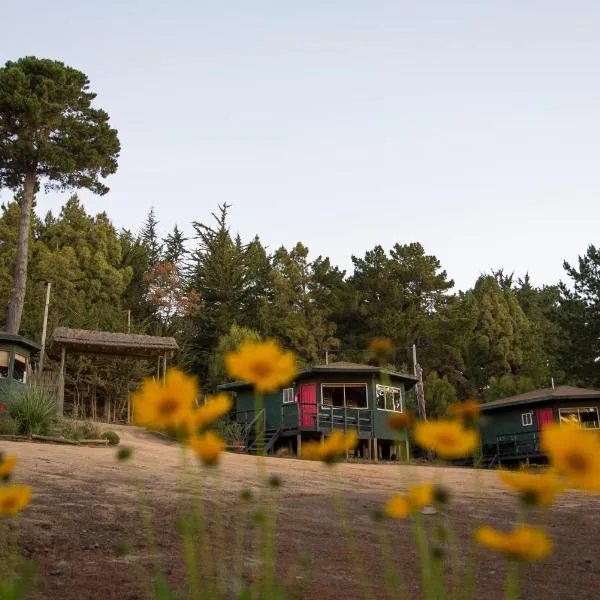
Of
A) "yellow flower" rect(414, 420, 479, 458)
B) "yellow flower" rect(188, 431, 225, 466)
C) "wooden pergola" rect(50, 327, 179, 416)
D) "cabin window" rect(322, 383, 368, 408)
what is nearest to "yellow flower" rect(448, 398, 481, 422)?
"yellow flower" rect(414, 420, 479, 458)

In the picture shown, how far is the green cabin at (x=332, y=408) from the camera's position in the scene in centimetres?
2156

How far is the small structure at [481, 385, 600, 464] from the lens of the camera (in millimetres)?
24703

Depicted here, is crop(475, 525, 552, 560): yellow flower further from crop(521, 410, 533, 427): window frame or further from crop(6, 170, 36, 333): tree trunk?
crop(521, 410, 533, 427): window frame

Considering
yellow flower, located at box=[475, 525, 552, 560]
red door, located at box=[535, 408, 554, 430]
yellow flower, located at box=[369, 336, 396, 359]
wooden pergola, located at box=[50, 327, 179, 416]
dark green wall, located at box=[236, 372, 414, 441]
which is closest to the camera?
yellow flower, located at box=[475, 525, 552, 560]

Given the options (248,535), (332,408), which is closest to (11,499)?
(248,535)

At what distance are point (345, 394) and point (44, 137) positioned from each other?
13.1 metres

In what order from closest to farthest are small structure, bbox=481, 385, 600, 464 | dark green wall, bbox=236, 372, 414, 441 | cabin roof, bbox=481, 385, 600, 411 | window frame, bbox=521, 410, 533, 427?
dark green wall, bbox=236, 372, 414, 441 < cabin roof, bbox=481, 385, 600, 411 < small structure, bbox=481, 385, 600, 464 < window frame, bbox=521, 410, 533, 427

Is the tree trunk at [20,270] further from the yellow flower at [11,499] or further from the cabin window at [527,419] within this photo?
the yellow flower at [11,499]

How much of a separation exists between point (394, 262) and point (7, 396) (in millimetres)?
23044

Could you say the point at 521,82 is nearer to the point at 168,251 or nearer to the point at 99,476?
the point at 99,476

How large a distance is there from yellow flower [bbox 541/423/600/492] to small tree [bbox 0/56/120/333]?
22008 millimetres

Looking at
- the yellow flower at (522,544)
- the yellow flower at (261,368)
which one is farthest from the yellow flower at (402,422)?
the yellow flower at (522,544)

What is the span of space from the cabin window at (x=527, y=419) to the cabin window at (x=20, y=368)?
17.6 m

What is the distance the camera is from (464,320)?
34.0 meters
